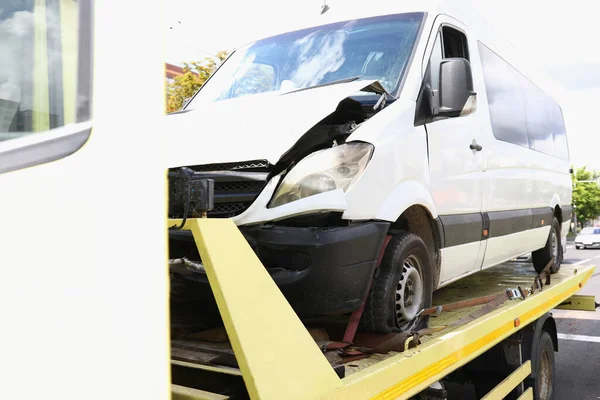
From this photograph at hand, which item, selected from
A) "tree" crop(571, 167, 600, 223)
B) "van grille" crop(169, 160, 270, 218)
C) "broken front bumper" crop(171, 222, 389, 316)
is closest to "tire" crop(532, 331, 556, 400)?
"broken front bumper" crop(171, 222, 389, 316)

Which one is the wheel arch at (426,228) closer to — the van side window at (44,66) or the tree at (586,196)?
the van side window at (44,66)

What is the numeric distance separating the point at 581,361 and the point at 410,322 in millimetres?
4859

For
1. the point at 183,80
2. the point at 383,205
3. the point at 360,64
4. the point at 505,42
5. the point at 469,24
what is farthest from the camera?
the point at 183,80

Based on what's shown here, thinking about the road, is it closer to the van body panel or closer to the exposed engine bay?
the van body panel

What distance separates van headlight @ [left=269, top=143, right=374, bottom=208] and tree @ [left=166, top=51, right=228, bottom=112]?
470 inches

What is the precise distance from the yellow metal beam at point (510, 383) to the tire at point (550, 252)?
7.90 ft

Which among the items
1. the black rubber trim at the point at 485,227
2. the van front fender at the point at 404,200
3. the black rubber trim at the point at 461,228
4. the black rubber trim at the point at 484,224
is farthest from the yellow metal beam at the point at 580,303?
the van front fender at the point at 404,200

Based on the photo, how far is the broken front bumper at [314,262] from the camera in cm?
274

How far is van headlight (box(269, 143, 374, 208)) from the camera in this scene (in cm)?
277

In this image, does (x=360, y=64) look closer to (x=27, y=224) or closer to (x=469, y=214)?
(x=469, y=214)

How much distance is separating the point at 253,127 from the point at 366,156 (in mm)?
558

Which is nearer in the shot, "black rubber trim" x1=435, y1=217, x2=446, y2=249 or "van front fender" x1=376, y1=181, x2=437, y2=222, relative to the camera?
"van front fender" x1=376, y1=181, x2=437, y2=222

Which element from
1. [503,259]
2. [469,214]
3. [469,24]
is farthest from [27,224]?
[503,259]

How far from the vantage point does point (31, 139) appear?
1.30 metres
